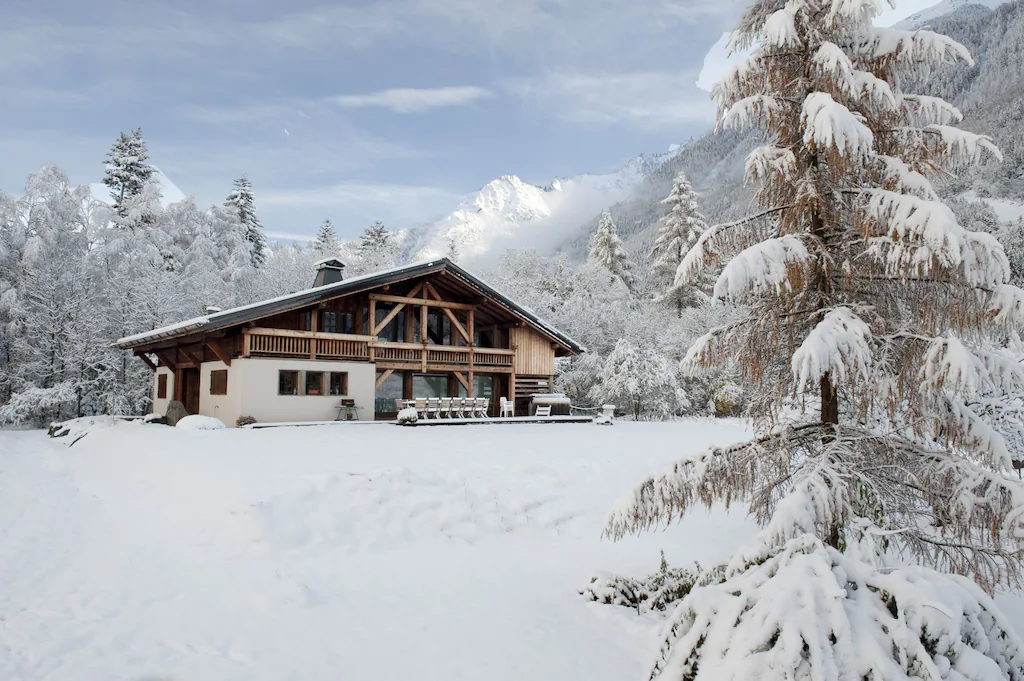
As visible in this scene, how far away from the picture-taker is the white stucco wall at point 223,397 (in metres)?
17.7

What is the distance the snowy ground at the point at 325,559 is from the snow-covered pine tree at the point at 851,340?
6.45 ft

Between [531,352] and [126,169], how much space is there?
33.9 meters

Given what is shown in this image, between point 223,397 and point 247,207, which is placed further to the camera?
point 247,207

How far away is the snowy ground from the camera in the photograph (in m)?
5.06

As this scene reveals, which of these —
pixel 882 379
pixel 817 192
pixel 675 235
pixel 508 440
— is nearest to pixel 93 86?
pixel 508 440

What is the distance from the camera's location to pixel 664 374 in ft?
78.9

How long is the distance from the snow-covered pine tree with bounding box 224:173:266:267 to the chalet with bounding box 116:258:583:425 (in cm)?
2244

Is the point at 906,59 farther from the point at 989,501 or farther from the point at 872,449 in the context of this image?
the point at 989,501

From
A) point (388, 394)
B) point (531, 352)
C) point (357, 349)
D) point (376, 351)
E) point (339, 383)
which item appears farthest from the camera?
point (531, 352)

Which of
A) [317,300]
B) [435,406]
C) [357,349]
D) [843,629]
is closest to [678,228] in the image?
[435,406]

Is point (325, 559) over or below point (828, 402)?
below

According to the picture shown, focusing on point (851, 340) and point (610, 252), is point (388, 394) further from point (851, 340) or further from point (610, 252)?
point (610, 252)

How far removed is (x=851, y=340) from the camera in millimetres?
4566

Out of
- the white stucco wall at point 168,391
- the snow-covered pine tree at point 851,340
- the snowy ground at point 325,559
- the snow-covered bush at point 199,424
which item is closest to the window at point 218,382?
the snow-covered bush at point 199,424
